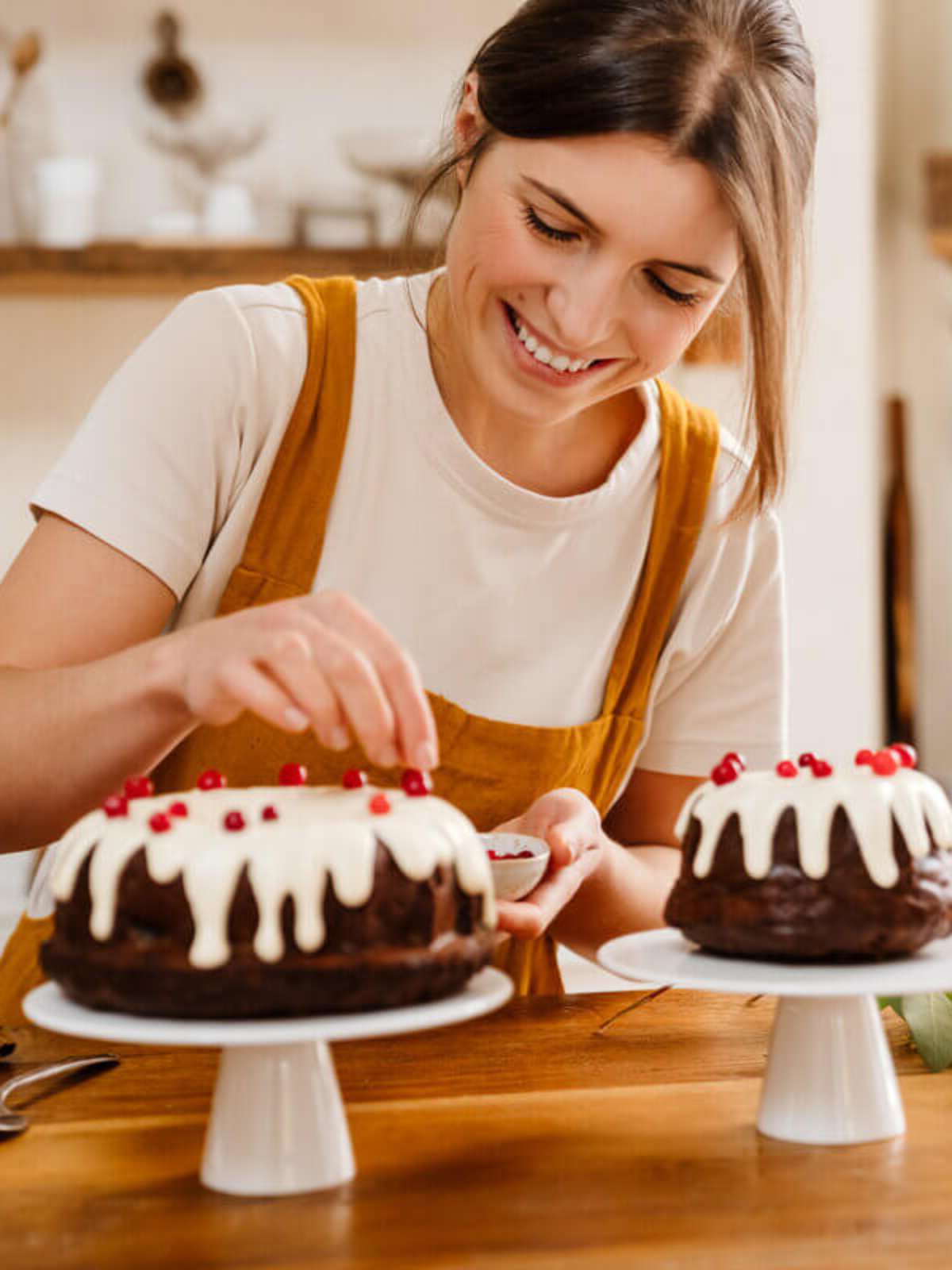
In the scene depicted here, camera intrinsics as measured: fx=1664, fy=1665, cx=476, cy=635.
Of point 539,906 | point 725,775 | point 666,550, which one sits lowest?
point 539,906

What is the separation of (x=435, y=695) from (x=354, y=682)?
24.0 inches

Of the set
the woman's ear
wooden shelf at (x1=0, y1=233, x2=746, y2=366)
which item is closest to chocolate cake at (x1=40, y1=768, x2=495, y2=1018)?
the woman's ear

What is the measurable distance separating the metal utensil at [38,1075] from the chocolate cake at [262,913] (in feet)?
0.45

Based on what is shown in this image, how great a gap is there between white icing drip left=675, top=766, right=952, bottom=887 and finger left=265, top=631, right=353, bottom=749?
0.92 ft

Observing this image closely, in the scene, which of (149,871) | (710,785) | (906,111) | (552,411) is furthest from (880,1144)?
(906,111)

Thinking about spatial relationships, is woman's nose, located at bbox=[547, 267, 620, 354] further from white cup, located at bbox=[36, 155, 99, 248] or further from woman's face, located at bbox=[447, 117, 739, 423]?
white cup, located at bbox=[36, 155, 99, 248]

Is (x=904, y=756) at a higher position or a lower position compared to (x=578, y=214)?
lower

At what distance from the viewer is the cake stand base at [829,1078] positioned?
1015mm

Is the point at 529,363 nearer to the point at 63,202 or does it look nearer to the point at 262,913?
the point at 262,913

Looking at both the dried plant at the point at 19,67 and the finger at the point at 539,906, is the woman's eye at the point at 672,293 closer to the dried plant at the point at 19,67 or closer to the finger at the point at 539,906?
the finger at the point at 539,906

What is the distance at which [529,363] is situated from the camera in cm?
139

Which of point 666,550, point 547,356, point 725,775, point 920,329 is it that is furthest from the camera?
point 920,329

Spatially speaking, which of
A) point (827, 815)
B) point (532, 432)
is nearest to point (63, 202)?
point (532, 432)

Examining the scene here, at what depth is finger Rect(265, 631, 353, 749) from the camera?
96cm
